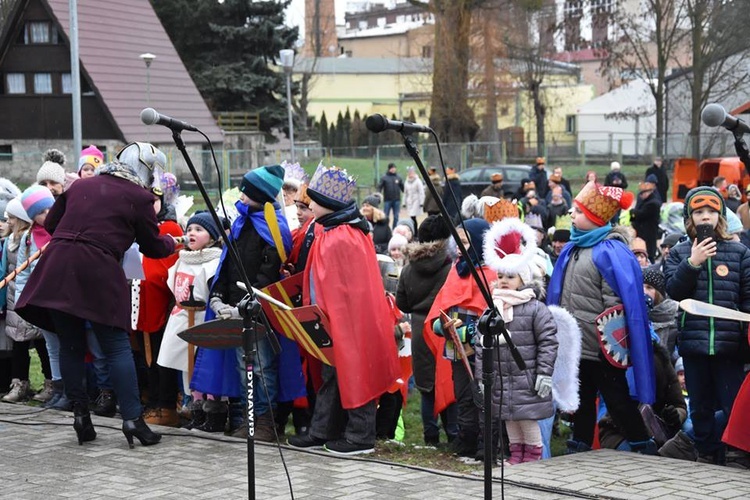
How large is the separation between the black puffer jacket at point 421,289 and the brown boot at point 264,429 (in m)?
1.14

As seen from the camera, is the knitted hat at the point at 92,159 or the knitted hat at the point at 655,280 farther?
the knitted hat at the point at 92,159

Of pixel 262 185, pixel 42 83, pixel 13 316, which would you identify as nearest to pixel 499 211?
pixel 262 185

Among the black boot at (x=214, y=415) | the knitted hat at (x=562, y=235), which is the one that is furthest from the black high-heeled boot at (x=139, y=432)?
the knitted hat at (x=562, y=235)

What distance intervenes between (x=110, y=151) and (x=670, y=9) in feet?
76.7

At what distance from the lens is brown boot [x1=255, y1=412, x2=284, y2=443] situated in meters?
7.84

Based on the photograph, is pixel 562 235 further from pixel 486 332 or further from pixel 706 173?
pixel 706 173

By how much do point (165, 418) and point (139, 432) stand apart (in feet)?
4.07

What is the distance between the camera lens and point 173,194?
30.4 feet

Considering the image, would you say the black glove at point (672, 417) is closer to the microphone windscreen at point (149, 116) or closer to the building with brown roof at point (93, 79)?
the microphone windscreen at point (149, 116)

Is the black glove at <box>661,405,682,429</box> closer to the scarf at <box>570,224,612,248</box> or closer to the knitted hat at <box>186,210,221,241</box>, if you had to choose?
the scarf at <box>570,224,612,248</box>

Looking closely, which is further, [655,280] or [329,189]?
[655,280]

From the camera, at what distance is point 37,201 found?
352 inches

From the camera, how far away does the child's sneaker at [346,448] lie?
743 centimetres

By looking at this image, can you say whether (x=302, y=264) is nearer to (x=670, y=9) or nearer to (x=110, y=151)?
(x=110, y=151)
